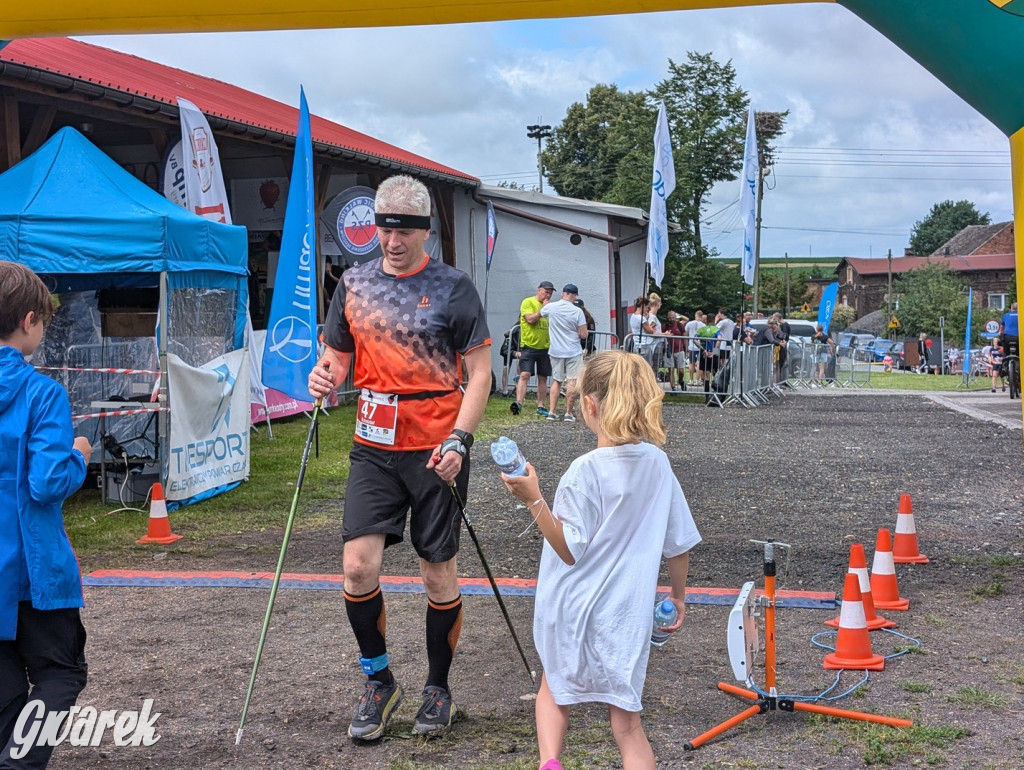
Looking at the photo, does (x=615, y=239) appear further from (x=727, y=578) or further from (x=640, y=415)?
(x=640, y=415)

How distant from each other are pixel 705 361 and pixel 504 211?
6.00m

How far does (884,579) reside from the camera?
18.6 feet

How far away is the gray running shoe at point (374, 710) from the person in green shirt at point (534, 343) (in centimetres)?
1243

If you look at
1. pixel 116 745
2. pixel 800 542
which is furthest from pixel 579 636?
pixel 800 542

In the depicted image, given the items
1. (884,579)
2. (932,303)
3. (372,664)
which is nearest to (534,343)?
(884,579)

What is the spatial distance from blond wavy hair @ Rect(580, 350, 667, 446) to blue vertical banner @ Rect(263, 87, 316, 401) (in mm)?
7400

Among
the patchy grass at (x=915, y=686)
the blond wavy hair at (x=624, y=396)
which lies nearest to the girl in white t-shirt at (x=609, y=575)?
the blond wavy hair at (x=624, y=396)

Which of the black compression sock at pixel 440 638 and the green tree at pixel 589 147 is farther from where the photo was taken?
the green tree at pixel 589 147

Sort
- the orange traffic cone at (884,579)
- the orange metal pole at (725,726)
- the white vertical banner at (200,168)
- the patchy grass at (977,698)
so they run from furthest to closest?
the white vertical banner at (200,168)
the orange traffic cone at (884,579)
the patchy grass at (977,698)
the orange metal pole at (725,726)

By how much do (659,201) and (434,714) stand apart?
16.5 m

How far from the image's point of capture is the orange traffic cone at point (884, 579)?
5.63 metres

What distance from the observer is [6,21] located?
5320 millimetres

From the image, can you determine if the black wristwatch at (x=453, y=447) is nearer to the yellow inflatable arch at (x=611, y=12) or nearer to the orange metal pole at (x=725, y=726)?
the orange metal pole at (x=725, y=726)

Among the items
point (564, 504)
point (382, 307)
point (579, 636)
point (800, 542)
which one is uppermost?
point (382, 307)
